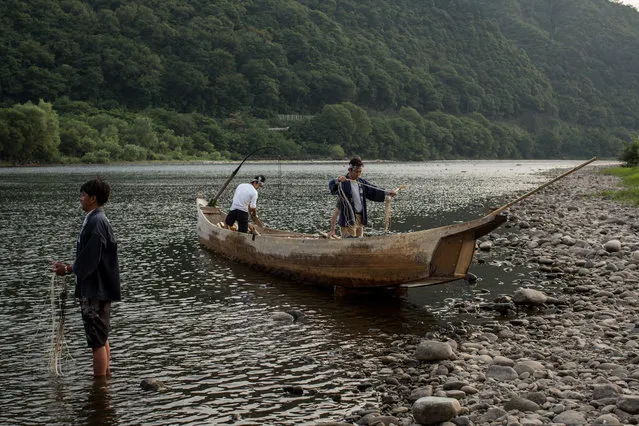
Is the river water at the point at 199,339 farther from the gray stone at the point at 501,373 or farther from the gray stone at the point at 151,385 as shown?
the gray stone at the point at 501,373

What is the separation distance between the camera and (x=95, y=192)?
8586mm

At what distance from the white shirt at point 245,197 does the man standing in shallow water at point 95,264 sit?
1137 centimetres

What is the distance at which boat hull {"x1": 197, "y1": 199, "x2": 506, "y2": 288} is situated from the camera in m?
12.8

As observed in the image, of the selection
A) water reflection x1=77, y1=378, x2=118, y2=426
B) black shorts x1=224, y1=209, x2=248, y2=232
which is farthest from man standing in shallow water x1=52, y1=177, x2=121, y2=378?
black shorts x1=224, y1=209, x2=248, y2=232

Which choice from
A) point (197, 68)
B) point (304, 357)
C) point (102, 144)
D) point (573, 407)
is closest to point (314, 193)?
point (304, 357)

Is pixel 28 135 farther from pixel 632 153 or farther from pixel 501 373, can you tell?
pixel 501 373

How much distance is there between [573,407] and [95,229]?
248 inches

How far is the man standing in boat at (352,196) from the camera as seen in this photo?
15.2 metres

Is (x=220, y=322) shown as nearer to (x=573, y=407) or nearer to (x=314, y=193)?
(x=573, y=407)

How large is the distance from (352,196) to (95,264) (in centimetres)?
789

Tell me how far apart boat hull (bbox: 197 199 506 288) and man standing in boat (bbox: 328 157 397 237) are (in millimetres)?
864

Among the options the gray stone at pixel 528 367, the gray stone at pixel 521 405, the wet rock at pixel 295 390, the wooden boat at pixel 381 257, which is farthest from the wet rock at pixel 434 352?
the wooden boat at pixel 381 257

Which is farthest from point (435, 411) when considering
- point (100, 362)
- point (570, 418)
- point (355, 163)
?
point (355, 163)

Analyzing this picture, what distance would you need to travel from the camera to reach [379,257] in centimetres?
1377
